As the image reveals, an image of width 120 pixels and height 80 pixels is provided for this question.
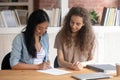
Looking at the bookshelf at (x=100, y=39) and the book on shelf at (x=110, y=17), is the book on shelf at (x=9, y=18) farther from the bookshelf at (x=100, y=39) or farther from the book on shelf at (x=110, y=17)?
the book on shelf at (x=110, y=17)

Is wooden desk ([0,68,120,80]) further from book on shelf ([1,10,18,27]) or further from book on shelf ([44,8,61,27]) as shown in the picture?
book on shelf ([44,8,61,27])

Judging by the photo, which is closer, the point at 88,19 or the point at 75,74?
the point at 75,74

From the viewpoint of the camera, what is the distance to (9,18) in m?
3.84

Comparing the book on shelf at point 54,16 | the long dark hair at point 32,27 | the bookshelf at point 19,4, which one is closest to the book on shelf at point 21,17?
the book on shelf at point 54,16

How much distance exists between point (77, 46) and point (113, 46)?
1.47 m

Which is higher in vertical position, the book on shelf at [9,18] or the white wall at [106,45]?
the book on shelf at [9,18]

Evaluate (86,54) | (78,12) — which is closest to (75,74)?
(86,54)

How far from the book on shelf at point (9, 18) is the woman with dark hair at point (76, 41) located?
3.33 ft

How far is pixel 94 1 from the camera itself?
15.7 ft

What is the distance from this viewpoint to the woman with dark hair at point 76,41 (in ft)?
9.83

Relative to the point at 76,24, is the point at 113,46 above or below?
below

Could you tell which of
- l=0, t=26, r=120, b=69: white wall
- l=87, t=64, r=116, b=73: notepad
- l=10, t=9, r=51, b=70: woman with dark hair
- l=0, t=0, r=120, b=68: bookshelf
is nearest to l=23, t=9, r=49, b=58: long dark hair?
l=10, t=9, r=51, b=70: woman with dark hair

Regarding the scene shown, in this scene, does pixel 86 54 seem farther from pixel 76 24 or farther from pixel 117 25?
pixel 117 25

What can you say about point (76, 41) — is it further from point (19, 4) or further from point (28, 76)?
point (19, 4)
